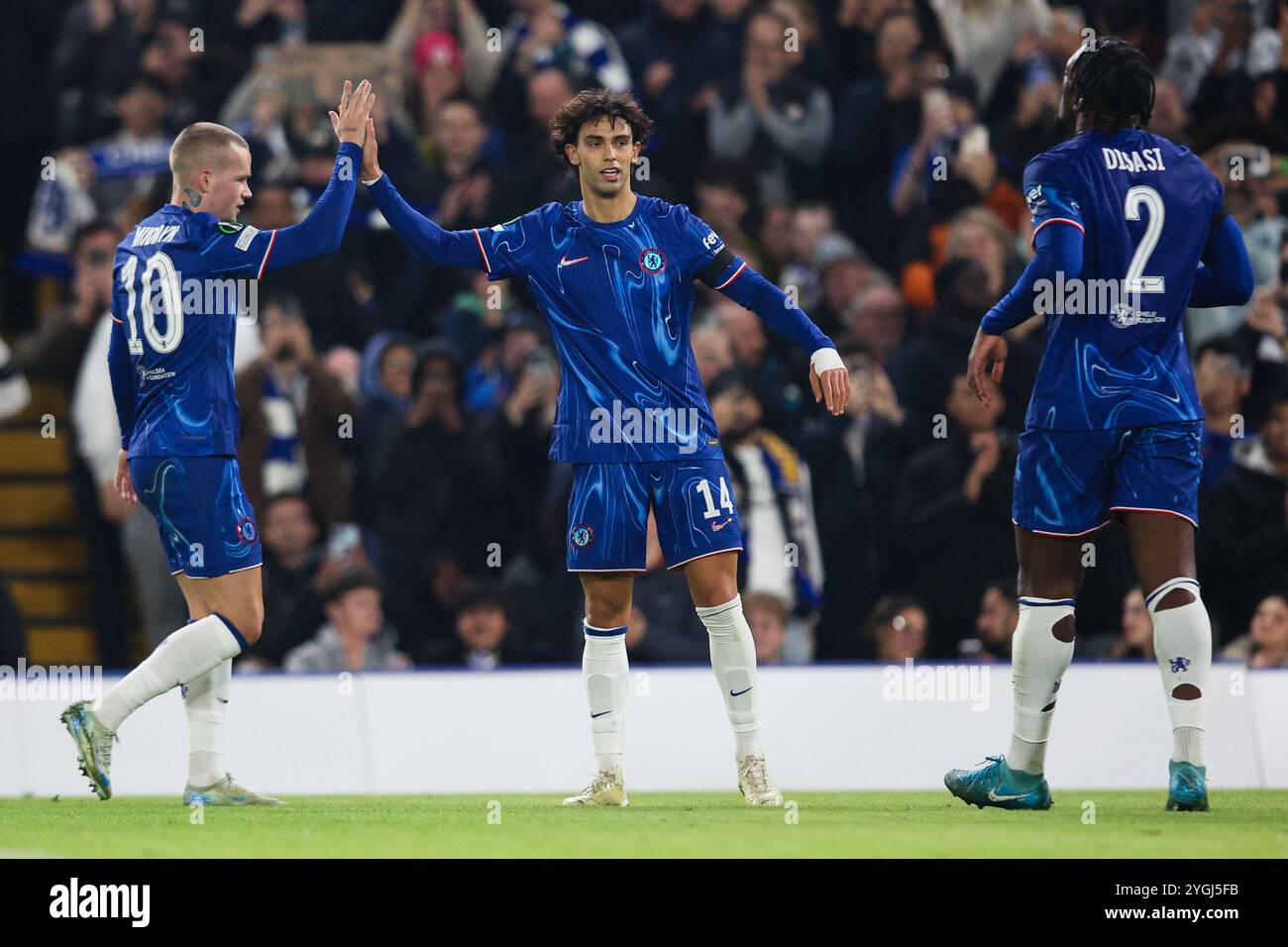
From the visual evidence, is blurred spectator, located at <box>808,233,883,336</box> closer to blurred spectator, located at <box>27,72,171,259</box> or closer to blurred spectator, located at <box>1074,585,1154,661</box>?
blurred spectator, located at <box>1074,585,1154,661</box>

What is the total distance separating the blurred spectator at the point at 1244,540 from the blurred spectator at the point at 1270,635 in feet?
1.26

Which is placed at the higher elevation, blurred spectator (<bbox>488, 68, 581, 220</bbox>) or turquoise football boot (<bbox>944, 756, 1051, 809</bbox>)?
blurred spectator (<bbox>488, 68, 581, 220</bbox>)

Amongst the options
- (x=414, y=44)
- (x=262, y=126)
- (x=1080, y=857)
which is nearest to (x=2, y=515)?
(x=262, y=126)

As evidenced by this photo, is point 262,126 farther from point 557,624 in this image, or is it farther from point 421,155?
point 557,624

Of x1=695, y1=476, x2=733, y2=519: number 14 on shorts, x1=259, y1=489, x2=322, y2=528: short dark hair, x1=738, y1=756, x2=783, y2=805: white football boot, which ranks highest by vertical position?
x1=259, y1=489, x2=322, y2=528: short dark hair

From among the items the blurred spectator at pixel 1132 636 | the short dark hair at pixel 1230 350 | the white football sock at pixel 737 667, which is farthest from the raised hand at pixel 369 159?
the short dark hair at pixel 1230 350

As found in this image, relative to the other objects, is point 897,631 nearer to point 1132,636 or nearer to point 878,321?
point 1132,636

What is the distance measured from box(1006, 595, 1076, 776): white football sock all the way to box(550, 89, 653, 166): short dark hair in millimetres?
2402

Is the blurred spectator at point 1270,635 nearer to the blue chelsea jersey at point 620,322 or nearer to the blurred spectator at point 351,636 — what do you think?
the blue chelsea jersey at point 620,322

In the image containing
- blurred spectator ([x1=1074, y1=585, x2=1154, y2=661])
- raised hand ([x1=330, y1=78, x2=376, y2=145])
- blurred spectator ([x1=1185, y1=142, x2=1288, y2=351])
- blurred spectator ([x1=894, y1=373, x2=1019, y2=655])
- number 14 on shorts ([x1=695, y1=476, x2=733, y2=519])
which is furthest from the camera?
blurred spectator ([x1=1185, y1=142, x2=1288, y2=351])

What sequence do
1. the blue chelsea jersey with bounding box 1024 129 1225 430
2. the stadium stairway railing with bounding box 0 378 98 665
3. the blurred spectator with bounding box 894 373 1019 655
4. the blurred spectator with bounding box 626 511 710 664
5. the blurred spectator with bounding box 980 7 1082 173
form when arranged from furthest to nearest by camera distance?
the stadium stairway railing with bounding box 0 378 98 665
the blurred spectator with bounding box 980 7 1082 173
the blurred spectator with bounding box 894 373 1019 655
the blurred spectator with bounding box 626 511 710 664
the blue chelsea jersey with bounding box 1024 129 1225 430

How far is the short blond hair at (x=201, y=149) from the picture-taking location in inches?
310

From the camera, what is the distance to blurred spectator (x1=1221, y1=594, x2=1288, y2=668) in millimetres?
10680

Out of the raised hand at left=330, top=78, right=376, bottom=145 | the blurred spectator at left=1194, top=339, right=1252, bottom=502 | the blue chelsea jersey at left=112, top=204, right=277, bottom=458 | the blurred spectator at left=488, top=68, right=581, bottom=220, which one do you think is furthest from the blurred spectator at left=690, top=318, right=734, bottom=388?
the blue chelsea jersey at left=112, top=204, right=277, bottom=458
